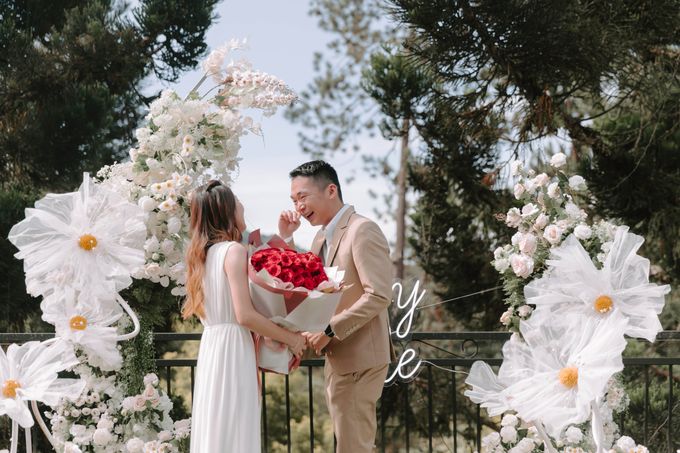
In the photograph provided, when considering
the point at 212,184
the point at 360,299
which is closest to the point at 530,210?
the point at 360,299

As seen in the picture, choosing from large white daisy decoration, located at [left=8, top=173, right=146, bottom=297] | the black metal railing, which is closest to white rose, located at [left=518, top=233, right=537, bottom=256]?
large white daisy decoration, located at [left=8, top=173, right=146, bottom=297]

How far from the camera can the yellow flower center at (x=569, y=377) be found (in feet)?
7.63

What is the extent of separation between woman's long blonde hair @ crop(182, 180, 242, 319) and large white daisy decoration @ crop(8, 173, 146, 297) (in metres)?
0.23

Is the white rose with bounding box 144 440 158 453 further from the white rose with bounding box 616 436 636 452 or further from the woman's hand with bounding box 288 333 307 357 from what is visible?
the white rose with bounding box 616 436 636 452

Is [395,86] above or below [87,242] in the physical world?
above

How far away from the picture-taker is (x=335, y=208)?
319 cm

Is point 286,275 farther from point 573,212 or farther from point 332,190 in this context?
point 573,212

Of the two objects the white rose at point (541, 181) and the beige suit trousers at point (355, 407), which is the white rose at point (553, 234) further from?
the beige suit trousers at point (355, 407)

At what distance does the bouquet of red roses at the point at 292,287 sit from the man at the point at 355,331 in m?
0.25

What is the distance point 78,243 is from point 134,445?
0.81 meters

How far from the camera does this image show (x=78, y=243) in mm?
2764

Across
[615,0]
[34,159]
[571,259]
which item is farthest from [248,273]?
[34,159]

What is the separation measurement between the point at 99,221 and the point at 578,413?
63.8 inches

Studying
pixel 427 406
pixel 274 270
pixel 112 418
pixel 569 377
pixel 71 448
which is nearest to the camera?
pixel 569 377
